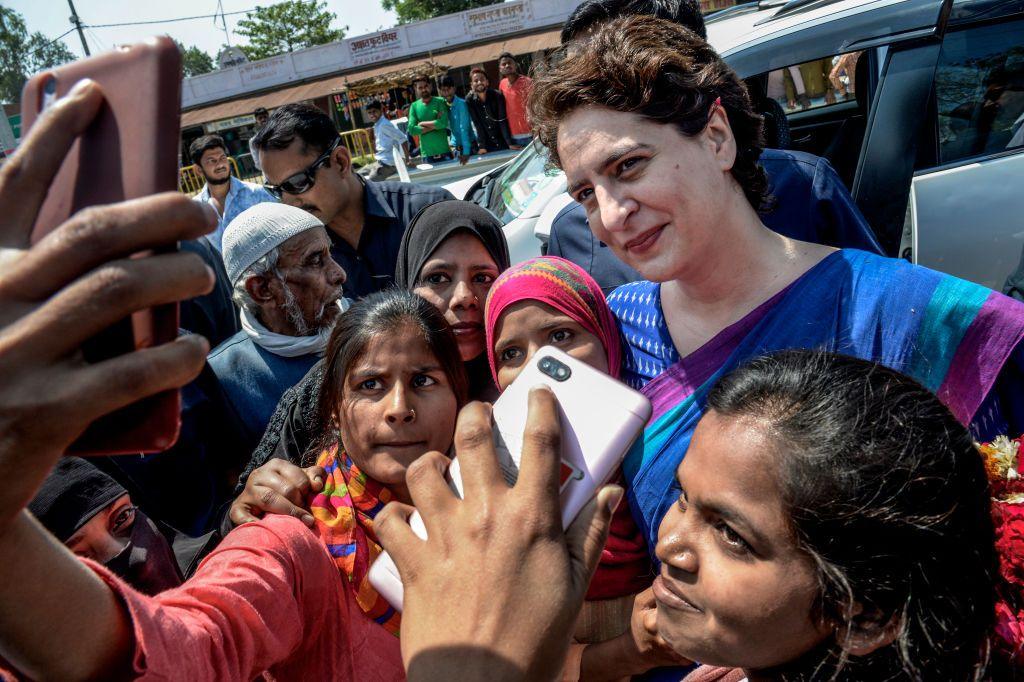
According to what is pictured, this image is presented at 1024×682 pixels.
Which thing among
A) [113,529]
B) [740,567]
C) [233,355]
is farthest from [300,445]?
[740,567]

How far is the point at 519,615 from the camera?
748mm

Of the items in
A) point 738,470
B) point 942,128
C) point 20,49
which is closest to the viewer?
point 738,470

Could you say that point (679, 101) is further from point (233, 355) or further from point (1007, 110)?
point (1007, 110)

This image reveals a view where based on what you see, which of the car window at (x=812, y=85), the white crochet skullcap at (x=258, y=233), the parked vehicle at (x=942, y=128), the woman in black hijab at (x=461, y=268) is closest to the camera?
the woman in black hijab at (x=461, y=268)

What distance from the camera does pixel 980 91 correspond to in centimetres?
312

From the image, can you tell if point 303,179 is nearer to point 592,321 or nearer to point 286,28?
point 592,321

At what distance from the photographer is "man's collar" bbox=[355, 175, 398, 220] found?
3461 mm

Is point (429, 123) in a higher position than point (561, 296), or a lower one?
lower

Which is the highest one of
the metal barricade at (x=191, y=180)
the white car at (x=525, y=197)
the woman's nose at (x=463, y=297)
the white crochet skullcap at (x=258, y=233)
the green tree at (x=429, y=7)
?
the green tree at (x=429, y=7)

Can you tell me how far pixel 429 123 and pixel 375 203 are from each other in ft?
28.5

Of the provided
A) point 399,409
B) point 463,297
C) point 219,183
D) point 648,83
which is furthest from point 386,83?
point 399,409

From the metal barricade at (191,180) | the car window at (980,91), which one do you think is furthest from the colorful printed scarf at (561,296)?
the metal barricade at (191,180)

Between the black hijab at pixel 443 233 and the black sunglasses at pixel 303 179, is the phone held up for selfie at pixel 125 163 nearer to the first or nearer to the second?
the black hijab at pixel 443 233

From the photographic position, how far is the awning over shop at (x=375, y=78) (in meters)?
22.3
